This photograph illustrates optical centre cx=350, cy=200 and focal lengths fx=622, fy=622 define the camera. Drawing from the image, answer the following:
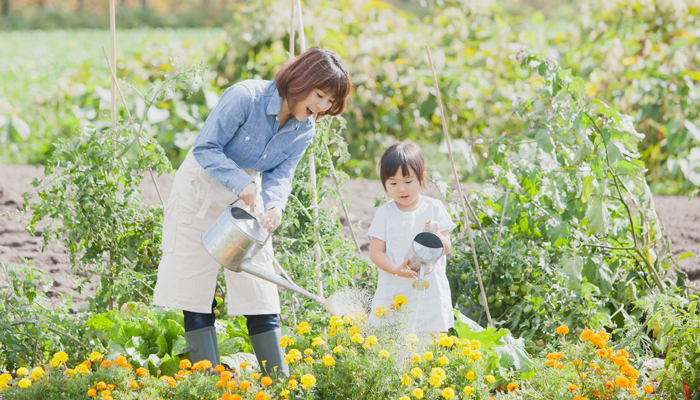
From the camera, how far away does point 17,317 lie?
2225 millimetres

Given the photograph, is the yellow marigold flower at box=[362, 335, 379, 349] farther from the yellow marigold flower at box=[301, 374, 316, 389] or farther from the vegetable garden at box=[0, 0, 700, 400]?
the yellow marigold flower at box=[301, 374, 316, 389]

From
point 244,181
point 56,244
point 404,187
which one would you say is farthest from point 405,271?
point 56,244

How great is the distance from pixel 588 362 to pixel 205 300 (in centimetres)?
119

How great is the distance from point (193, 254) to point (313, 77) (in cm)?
68

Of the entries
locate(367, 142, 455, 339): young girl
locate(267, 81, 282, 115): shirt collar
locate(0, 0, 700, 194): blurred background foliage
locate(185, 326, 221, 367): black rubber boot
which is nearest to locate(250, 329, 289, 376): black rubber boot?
locate(185, 326, 221, 367): black rubber boot

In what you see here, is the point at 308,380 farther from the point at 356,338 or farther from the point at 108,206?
the point at 108,206

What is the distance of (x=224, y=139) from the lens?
190cm

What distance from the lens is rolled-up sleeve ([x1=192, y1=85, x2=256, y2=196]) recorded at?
186cm

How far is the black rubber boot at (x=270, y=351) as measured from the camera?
2.01 meters

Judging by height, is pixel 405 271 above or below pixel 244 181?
below

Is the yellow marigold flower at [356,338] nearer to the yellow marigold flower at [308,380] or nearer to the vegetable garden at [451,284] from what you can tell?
the vegetable garden at [451,284]

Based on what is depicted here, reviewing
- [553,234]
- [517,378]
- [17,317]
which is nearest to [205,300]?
[17,317]

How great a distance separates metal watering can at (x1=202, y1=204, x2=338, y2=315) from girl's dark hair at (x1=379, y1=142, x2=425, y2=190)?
0.49m

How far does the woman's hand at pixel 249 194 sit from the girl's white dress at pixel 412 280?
499 mm
